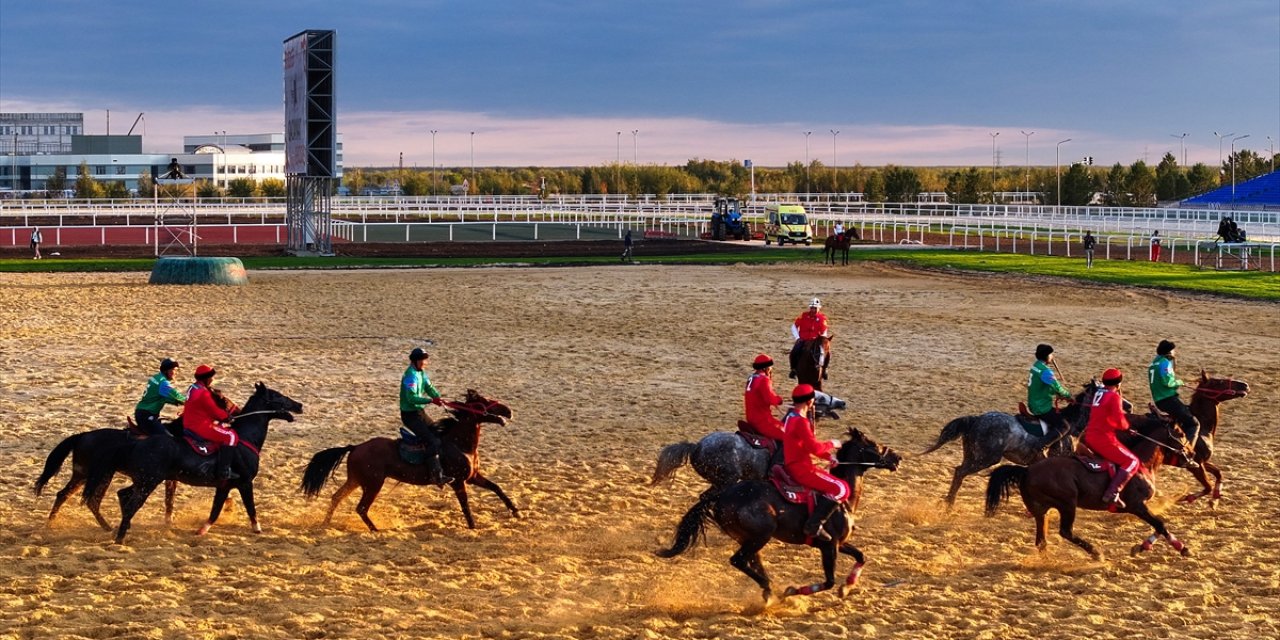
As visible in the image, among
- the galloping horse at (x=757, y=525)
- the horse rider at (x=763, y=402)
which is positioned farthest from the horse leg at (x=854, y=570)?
the horse rider at (x=763, y=402)

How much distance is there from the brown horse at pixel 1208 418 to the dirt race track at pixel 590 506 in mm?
276

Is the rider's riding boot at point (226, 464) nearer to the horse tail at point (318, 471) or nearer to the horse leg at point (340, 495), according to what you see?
the horse tail at point (318, 471)

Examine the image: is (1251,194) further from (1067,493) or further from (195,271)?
(1067,493)

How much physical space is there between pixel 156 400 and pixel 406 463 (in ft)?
8.09

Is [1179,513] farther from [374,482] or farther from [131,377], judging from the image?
[131,377]

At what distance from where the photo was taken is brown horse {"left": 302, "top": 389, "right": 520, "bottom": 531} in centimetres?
1275

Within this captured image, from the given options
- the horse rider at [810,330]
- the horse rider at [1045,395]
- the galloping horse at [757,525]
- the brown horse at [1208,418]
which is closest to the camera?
the galloping horse at [757,525]

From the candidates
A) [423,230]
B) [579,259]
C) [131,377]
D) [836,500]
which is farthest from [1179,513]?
[423,230]

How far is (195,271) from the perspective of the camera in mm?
40000

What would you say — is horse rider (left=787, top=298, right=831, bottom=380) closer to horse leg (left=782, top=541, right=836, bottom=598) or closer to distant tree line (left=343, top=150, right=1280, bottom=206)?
horse leg (left=782, top=541, right=836, bottom=598)

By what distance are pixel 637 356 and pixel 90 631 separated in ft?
50.0

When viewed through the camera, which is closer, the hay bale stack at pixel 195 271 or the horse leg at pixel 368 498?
the horse leg at pixel 368 498

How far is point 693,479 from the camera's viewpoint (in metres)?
14.9

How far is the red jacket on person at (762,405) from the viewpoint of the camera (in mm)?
12320
